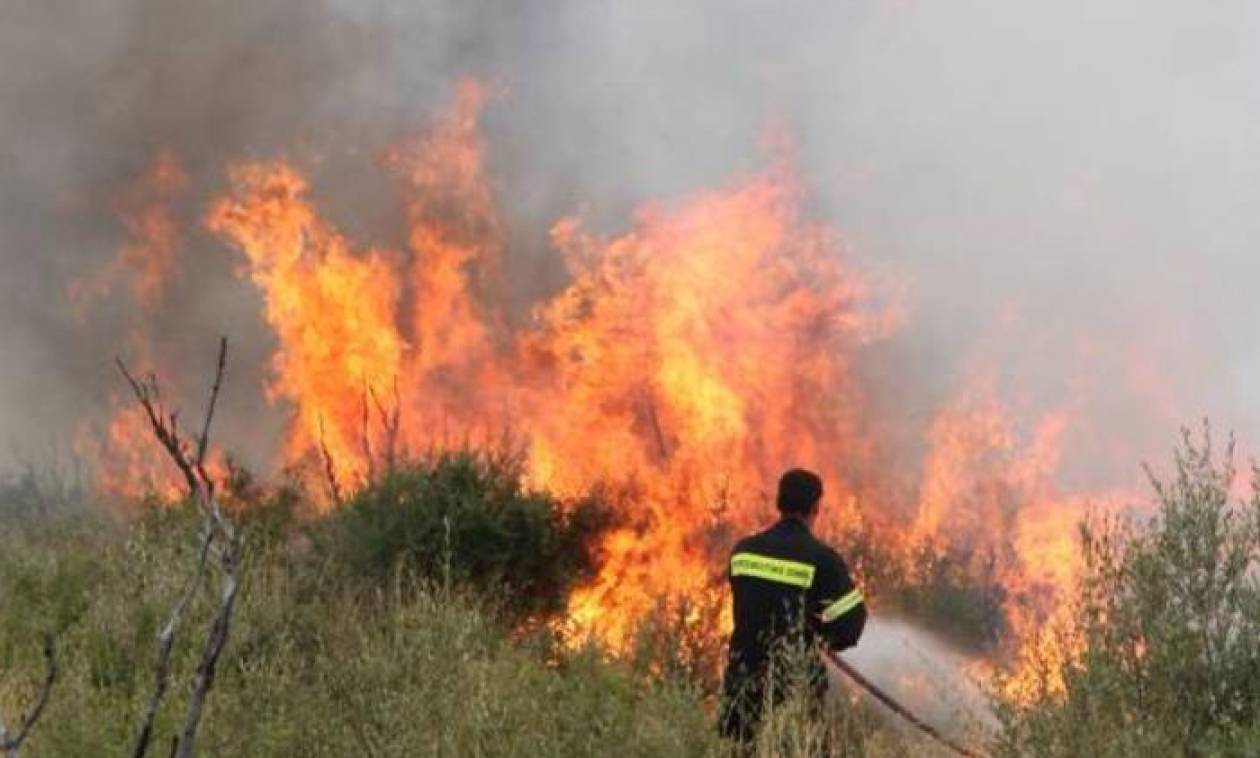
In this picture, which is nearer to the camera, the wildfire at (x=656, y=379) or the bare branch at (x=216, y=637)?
the bare branch at (x=216, y=637)

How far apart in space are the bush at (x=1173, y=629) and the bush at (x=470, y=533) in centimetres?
510

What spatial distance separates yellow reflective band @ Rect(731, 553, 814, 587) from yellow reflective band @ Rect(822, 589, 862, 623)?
137 millimetres

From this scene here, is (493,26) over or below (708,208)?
over

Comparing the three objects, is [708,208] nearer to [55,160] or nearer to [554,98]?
[554,98]

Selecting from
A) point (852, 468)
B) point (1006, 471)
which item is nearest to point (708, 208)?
point (852, 468)

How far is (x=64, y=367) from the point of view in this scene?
19891 millimetres

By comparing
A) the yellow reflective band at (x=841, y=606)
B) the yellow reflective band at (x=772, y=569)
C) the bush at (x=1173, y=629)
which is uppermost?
the yellow reflective band at (x=772, y=569)

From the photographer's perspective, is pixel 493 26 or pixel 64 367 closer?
pixel 493 26

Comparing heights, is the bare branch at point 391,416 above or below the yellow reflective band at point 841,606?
above

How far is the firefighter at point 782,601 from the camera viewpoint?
19.0ft

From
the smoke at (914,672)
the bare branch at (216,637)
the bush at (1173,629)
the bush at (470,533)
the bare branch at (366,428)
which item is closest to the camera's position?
the bare branch at (216,637)

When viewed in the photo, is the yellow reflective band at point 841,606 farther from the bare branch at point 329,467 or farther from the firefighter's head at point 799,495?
the bare branch at point 329,467

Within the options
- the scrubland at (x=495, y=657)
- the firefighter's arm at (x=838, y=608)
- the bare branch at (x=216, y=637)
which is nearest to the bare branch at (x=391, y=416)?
the scrubland at (x=495, y=657)

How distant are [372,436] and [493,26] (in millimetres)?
5328
